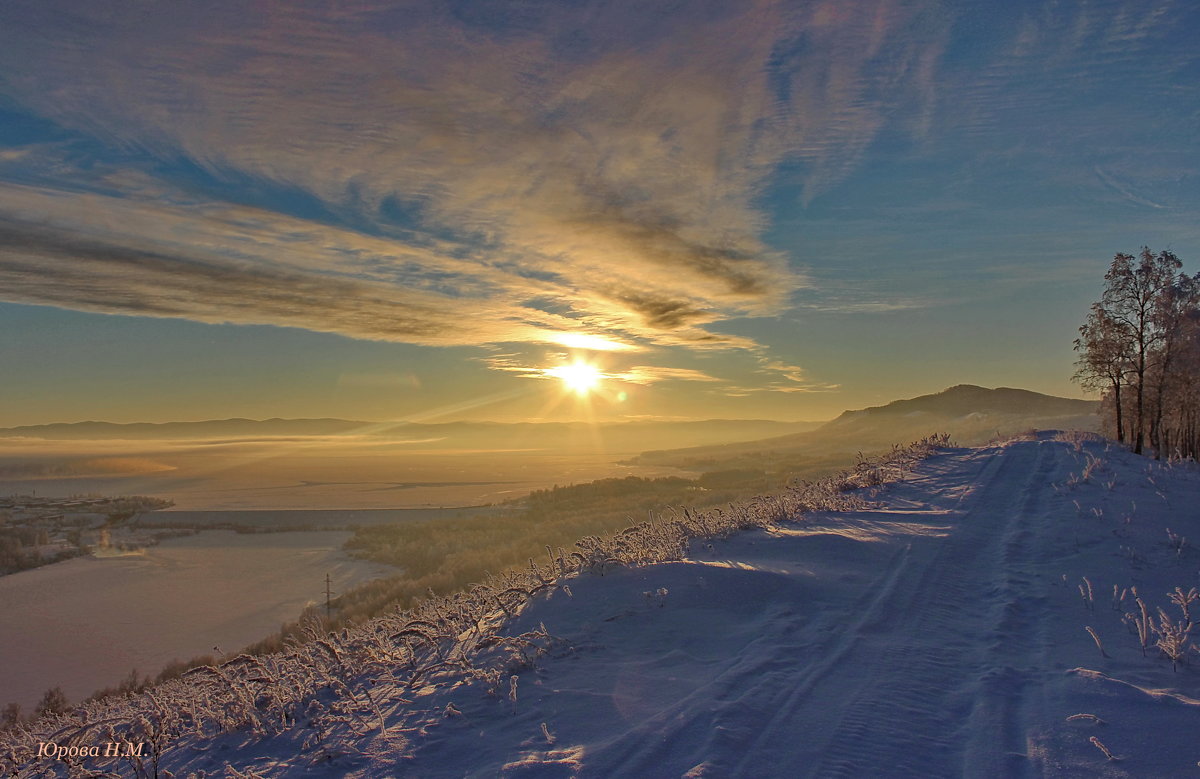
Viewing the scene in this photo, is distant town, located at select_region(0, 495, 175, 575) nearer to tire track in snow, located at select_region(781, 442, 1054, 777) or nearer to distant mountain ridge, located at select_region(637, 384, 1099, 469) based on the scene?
tire track in snow, located at select_region(781, 442, 1054, 777)

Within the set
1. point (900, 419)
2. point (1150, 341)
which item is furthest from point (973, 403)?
point (1150, 341)

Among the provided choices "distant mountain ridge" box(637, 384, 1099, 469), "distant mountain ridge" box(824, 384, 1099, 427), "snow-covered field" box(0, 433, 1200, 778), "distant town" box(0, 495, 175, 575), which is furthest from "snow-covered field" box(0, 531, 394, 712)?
"distant mountain ridge" box(824, 384, 1099, 427)

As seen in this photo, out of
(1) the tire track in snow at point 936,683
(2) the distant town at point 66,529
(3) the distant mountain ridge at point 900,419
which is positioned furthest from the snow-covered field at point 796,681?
(3) the distant mountain ridge at point 900,419

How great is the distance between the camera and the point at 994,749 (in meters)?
3.61

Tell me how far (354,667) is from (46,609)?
112ft

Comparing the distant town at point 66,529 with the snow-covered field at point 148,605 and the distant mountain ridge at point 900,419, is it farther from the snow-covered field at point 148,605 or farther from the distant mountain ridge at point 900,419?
the distant mountain ridge at point 900,419

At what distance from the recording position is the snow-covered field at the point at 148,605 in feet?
71.9

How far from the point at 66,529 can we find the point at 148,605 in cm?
3124

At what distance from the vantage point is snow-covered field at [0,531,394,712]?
2191cm

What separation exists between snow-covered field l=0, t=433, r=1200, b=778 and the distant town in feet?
154

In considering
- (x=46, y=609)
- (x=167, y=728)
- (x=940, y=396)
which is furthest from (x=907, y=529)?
(x=940, y=396)

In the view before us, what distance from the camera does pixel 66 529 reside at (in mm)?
50719

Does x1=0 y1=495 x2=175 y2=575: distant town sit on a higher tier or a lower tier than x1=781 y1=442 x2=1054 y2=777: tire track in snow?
lower

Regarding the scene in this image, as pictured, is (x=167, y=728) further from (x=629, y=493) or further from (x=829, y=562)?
(x=629, y=493)
